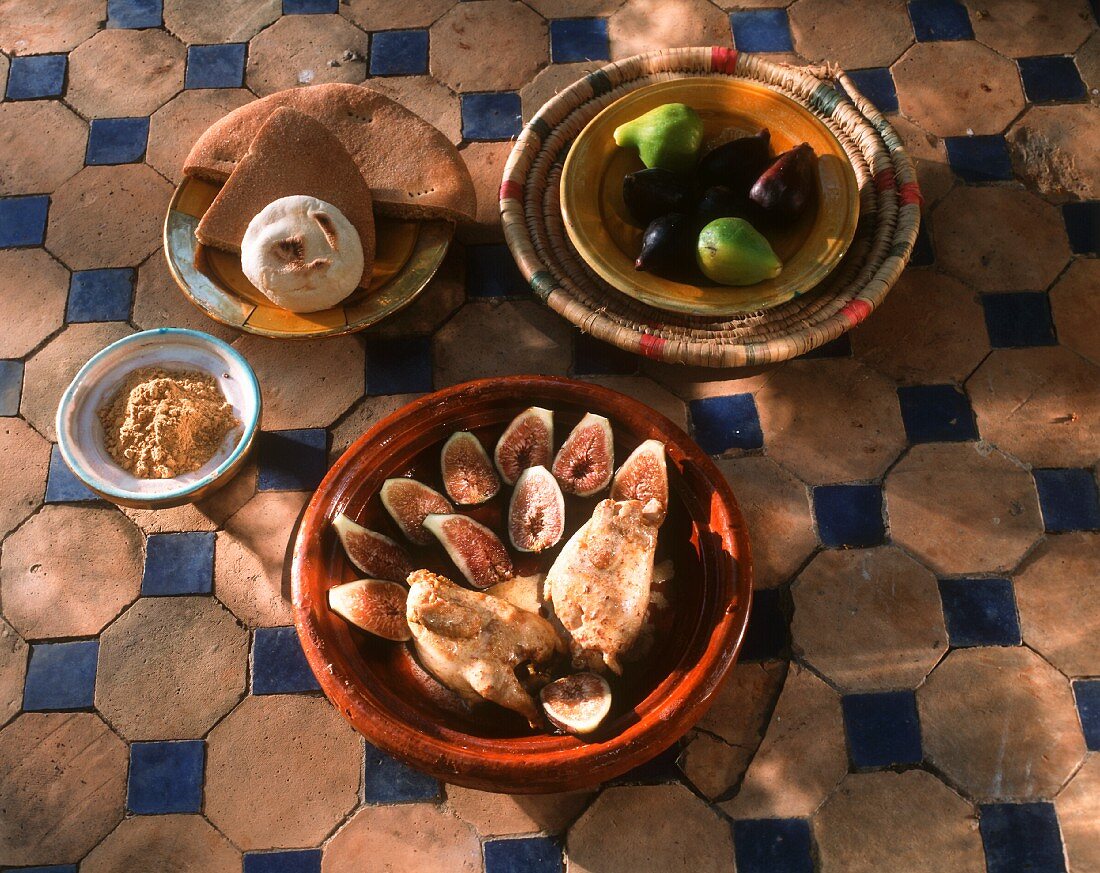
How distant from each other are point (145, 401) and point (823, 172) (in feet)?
5.80

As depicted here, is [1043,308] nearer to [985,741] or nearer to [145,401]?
[985,741]

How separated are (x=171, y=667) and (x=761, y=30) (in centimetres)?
252

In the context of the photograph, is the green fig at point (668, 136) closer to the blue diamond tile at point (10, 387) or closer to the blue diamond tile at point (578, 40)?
the blue diamond tile at point (578, 40)

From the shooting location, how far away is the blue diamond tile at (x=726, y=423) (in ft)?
8.02

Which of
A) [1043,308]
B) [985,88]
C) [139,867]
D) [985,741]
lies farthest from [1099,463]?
[139,867]

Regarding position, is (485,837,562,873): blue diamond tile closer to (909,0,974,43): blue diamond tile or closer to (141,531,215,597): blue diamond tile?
(141,531,215,597): blue diamond tile

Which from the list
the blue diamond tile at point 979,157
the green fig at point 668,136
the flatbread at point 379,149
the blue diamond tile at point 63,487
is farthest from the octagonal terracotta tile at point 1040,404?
the blue diamond tile at point 63,487

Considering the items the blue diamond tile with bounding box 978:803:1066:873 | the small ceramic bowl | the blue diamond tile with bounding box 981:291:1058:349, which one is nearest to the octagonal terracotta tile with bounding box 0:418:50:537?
the small ceramic bowl

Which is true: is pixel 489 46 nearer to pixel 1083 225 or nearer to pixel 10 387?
pixel 10 387

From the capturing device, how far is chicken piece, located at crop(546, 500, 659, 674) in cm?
183

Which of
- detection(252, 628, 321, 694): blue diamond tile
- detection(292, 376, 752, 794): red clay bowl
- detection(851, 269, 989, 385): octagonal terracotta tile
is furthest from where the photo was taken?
detection(851, 269, 989, 385): octagonal terracotta tile

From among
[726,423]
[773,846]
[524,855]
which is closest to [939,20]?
[726,423]

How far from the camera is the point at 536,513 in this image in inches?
81.7

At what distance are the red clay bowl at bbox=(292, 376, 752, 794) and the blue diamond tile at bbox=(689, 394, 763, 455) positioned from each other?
0.40m
